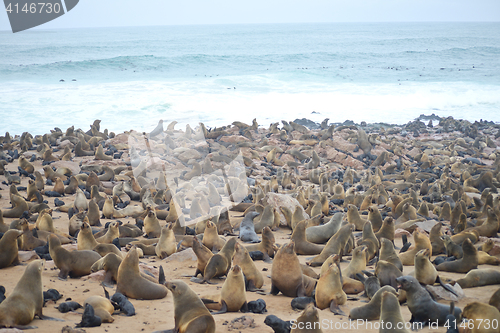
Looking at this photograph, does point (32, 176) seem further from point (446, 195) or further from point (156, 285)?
point (446, 195)

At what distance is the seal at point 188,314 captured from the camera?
3.26m

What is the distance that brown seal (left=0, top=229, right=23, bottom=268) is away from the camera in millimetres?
4766

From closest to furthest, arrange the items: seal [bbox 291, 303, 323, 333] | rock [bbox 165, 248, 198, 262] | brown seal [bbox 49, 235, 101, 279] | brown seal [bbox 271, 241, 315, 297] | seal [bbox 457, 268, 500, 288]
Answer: seal [bbox 291, 303, 323, 333], brown seal [bbox 271, 241, 315, 297], seal [bbox 457, 268, 500, 288], brown seal [bbox 49, 235, 101, 279], rock [bbox 165, 248, 198, 262]

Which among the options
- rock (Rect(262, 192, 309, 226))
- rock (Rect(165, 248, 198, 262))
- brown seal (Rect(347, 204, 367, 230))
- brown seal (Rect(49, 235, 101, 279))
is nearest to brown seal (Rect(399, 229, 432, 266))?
brown seal (Rect(347, 204, 367, 230))

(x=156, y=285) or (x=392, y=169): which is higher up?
(x=156, y=285)

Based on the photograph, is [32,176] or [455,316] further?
[32,176]

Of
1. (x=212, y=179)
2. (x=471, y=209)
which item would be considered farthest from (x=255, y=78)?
(x=471, y=209)

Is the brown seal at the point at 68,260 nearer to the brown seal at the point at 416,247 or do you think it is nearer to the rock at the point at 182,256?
the rock at the point at 182,256

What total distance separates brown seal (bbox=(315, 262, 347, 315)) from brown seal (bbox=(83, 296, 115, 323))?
2.08 metres

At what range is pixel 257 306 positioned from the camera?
402 cm

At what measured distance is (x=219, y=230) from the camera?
707cm

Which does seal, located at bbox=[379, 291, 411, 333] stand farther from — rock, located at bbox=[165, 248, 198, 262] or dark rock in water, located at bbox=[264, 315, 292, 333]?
rock, located at bbox=[165, 248, 198, 262]

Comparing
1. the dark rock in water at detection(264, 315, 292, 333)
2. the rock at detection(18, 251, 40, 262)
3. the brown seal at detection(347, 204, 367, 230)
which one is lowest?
the brown seal at detection(347, 204, 367, 230)

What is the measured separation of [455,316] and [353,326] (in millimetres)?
879
